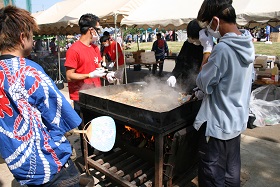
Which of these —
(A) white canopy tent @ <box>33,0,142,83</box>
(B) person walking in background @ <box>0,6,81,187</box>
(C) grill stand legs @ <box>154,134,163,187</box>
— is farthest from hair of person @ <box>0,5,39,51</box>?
(A) white canopy tent @ <box>33,0,142,83</box>

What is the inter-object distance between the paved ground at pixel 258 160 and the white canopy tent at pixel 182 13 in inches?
90.2

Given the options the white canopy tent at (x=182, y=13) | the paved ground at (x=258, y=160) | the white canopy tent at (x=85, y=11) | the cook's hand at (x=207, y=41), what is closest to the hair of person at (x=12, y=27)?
the cook's hand at (x=207, y=41)

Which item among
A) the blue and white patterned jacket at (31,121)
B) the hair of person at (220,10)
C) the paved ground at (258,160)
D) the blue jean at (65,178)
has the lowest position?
the paved ground at (258,160)

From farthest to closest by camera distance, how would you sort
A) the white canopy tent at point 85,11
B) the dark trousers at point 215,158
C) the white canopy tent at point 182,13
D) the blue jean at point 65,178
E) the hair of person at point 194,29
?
the white canopy tent at point 85,11 → the white canopy tent at point 182,13 → the hair of person at point 194,29 → the dark trousers at point 215,158 → the blue jean at point 65,178

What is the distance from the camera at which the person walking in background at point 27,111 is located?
1269 mm

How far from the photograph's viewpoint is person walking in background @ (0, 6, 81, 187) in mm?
1269

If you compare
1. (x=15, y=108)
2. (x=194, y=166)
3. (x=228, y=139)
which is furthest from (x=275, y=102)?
(x=15, y=108)

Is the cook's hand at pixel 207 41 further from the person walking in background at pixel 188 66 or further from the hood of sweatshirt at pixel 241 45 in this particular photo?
the hood of sweatshirt at pixel 241 45

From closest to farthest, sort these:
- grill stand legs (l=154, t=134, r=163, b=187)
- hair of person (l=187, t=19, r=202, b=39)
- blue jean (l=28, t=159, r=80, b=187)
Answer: blue jean (l=28, t=159, r=80, b=187) < grill stand legs (l=154, t=134, r=163, b=187) < hair of person (l=187, t=19, r=202, b=39)

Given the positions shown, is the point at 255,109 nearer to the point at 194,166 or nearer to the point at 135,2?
the point at 194,166

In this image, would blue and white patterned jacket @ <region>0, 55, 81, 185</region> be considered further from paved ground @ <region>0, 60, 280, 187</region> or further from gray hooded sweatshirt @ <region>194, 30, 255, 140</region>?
paved ground @ <region>0, 60, 280, 187</region>

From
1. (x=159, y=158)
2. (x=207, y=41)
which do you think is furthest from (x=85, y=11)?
(x=159, y=158)

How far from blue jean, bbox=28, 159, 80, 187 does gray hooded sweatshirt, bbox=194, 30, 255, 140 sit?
3.54 feet

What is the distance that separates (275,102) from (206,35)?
383cm
